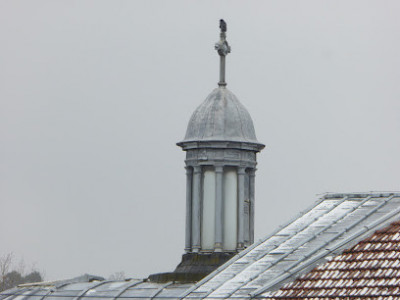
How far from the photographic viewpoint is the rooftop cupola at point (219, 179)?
6219 centimetres

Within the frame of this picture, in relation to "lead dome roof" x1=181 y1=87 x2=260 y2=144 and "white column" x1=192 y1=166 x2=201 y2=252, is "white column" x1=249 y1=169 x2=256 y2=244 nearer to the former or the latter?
"lead dome roof" x1=181 y1=87 x2=260 y2=144

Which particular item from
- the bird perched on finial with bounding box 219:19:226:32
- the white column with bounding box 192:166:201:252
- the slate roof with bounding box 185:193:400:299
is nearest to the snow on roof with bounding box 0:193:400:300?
the slate roof with bounding box 185:193:400:299

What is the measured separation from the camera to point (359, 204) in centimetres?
4959

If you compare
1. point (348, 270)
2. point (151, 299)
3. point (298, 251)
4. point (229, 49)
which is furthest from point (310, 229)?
point (229, 49)

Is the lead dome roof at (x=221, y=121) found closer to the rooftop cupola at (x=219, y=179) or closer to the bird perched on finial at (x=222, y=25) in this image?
the rooftop cupola at (x=219, y=179)

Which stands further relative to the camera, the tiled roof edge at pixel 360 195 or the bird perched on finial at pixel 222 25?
the bird perched on finial at pixel 222 25

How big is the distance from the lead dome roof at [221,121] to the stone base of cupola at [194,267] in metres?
4.57

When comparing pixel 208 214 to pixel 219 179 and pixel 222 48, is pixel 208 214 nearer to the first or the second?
pixel 219 179

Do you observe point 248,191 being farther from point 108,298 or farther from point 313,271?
point 313,271

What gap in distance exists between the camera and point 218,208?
62.1 meters

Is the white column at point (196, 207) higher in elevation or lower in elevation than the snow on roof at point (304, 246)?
higher

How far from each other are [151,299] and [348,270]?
14084 mm

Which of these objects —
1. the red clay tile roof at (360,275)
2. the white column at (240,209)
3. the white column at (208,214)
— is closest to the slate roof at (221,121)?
the white column at (240,209)

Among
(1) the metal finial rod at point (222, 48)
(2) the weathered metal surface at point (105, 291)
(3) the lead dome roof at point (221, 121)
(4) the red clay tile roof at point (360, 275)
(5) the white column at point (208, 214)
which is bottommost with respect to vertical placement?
(4) the red clay tile roof at point (360, 275)
